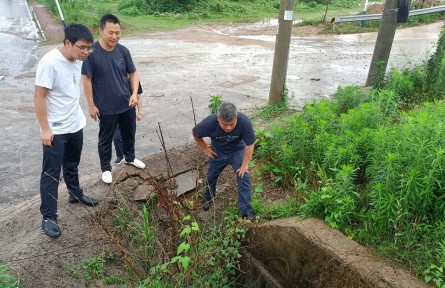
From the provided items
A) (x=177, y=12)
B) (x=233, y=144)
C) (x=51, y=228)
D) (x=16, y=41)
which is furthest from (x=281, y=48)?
(x=177, y=12)

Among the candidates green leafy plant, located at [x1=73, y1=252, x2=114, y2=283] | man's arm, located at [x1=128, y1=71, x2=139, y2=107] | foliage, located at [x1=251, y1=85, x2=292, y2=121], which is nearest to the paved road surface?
foliage, located at [x1=251, y1=85, x2=292, y2=121]

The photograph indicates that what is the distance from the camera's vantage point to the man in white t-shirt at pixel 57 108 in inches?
127

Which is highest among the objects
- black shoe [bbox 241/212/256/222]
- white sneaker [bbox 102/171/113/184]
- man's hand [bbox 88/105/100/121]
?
man's hand [bbox 88/105/100/121]

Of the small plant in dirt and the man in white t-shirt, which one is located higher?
the man in white t-shirt

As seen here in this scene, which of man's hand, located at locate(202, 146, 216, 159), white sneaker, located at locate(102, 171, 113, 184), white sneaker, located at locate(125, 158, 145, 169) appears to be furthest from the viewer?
white sneaker, located at locate(125, 158, 145, 169)

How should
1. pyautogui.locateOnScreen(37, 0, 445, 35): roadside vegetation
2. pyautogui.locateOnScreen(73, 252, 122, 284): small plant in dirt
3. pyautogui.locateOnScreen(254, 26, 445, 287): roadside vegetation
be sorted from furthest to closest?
pyautogui.locateOnScreen(37, 0, 445, 35): roadside vegetation, pyautogui.locateOnScreen(73, 252, 122, 284): small plant in dirt, pyautogui.locateOnScreen(254, 26, 445, 287): roadside vegetation

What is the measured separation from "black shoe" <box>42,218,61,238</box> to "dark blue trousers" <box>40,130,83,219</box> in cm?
5

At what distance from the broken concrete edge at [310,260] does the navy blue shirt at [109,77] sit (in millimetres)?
2006

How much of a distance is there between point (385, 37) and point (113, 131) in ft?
17.7

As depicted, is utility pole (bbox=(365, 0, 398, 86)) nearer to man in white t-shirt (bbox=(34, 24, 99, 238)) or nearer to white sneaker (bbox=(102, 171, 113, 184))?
white sneaker (bbox=(102, 171, 113, 184))

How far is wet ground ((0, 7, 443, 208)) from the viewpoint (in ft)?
19.0

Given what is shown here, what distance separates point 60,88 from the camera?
335 cm

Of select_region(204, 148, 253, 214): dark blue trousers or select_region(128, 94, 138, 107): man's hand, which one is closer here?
select_region(204, 148, 253, 214): dark blue trousers

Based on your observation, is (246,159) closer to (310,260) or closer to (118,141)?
(310,260)
